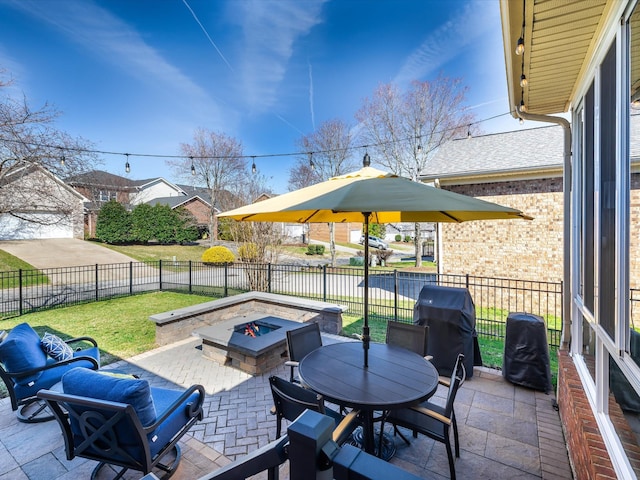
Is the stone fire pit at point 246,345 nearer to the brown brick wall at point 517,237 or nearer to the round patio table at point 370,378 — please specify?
the round patio table at point 370,378

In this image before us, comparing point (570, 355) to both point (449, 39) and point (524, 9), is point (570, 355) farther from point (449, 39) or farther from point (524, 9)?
point (449, 39)

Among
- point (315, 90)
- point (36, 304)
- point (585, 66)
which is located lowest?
point (36, 304)

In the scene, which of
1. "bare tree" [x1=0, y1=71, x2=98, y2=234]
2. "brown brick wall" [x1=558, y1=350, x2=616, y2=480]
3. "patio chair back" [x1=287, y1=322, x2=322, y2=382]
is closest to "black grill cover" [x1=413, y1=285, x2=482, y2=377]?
"brown brick wall" [x1=558, y1=350, x2=616, y2=480]

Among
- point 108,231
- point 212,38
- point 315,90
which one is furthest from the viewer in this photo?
point 108,231

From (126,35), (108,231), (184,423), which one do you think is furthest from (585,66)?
(108,231)

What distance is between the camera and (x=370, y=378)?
2.81 meters

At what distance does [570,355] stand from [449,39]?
1374 cm

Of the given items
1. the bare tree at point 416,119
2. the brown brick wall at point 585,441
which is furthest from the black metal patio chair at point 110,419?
the bare tree at point 416,119

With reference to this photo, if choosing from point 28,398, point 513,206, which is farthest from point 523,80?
point 513,206

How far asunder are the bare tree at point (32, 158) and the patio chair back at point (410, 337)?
497 inches

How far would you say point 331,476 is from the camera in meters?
0.82

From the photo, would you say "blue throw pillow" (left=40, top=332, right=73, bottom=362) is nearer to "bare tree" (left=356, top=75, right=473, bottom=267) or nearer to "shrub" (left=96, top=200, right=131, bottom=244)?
"bare tree" (left=356, top=75, right=473, bottom=267)

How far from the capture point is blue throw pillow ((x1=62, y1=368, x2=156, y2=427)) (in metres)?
2.29

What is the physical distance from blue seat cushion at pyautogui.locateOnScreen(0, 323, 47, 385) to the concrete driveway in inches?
692
